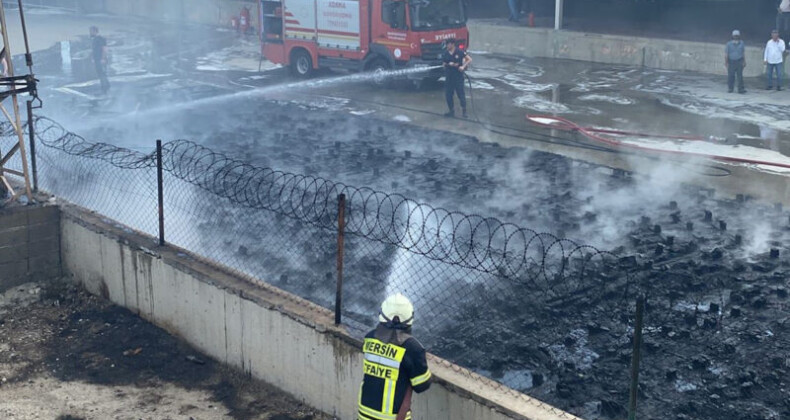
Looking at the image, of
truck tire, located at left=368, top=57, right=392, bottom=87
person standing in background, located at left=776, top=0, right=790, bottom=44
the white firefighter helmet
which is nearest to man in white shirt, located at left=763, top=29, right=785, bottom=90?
person standing in background, located at left=776, top=0, right=790, bottom=44

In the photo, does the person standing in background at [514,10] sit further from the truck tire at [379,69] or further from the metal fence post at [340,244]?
the metal fence post at [340,244]

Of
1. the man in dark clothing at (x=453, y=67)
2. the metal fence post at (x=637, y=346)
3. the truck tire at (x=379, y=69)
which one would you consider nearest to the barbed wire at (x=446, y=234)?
the metal fence post at (x=637, y=346)

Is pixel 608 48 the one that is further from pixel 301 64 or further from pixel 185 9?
pixel 185 9

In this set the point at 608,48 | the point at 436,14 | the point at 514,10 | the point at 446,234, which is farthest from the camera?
the point at 514,10

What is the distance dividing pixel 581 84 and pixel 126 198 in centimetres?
1301

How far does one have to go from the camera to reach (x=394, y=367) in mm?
5594

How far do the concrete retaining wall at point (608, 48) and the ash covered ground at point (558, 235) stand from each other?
3.15 metres

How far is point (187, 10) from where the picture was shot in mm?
38656

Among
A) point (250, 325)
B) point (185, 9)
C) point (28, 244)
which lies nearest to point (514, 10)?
point (185, 9)

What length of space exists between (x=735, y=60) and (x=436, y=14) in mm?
6885

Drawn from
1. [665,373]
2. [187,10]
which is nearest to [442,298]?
[665,373]

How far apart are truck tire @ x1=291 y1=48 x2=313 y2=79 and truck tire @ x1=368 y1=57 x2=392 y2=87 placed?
2.23 metres

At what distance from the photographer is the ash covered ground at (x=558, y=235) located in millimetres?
7504

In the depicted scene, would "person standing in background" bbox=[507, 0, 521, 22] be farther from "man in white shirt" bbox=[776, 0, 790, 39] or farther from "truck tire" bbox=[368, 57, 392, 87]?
"truck tire" bbox=[368, 57, 392, 87]
